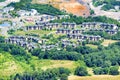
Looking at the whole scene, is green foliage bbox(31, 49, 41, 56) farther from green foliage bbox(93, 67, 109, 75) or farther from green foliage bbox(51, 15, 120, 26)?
green foliage bbox(51, 15, 120, 26)

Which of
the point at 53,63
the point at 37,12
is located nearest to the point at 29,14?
the point at 37,12

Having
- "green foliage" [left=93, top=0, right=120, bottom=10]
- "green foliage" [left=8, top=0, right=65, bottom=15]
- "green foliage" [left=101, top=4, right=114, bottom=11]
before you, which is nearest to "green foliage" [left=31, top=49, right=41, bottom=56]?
"green foliage" [left=8, top=0, right=65, bottom=15]

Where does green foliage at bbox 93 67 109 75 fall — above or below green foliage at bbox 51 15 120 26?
above

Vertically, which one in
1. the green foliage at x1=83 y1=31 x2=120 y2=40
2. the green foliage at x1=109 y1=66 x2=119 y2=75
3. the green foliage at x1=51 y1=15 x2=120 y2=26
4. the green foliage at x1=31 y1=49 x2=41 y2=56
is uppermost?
the green foliage at x1=109 y1=66 x2=119 y2=75

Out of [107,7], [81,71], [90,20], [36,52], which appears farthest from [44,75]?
[107,7]

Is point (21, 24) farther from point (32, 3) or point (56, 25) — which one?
point (32, 3)

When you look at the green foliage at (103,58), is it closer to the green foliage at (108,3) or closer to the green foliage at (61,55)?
the green foliage at (61,55)

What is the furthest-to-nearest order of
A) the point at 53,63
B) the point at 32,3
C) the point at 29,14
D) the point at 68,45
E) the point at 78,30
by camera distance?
the point at 32,3 → the point at 29,14 → the point at 78,30 → the point at 68,45 → the point at 53,63

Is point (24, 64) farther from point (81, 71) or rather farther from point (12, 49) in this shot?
point (81, 71)

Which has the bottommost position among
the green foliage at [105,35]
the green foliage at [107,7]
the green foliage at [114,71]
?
the green foliage at [107,7]

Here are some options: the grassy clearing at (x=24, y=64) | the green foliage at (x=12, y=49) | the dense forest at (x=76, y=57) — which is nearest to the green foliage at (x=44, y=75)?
the dense forest at (x=76, y=57)

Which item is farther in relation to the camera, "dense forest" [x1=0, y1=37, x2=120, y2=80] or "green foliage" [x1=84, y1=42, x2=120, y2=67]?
"green foliage" [x1=84, y1=42, x2=120, y2=67]
